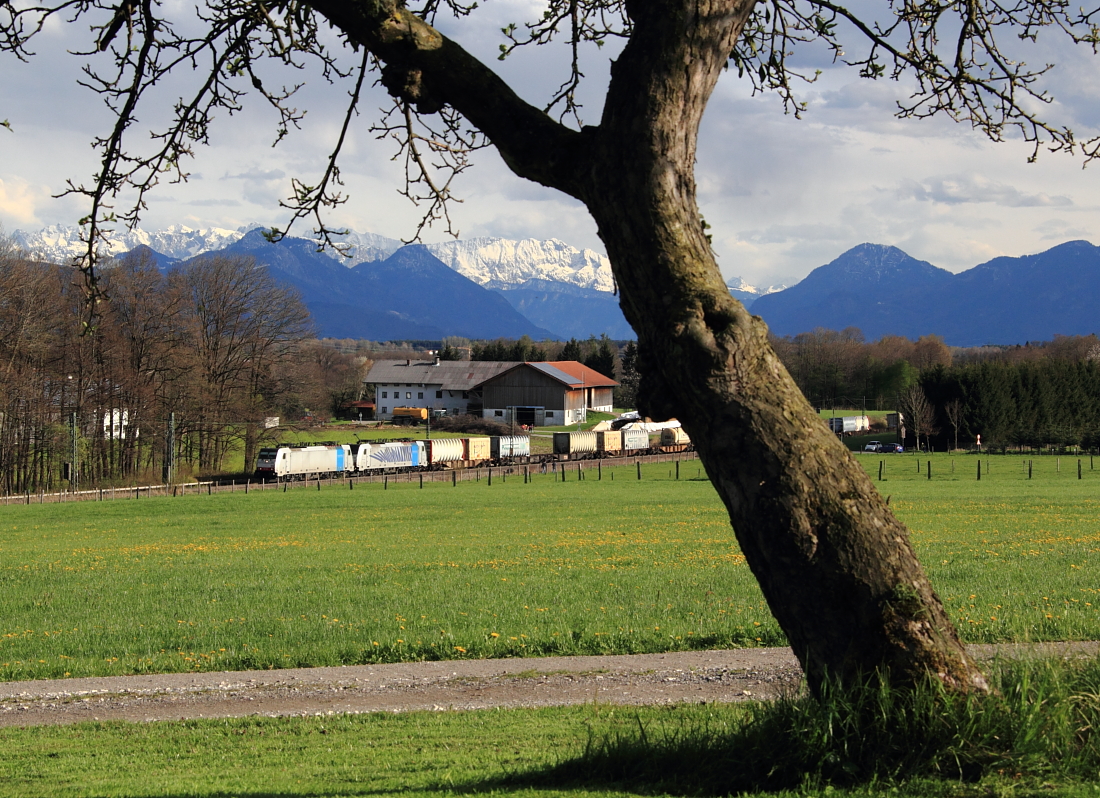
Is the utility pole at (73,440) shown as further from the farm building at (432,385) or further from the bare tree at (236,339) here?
the farm building at (432,385)

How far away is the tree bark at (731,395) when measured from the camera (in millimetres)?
4352

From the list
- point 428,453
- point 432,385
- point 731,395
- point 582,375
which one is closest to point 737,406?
point 731,395

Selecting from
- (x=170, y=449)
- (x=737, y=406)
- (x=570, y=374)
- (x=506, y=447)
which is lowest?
(x=506, y=447)

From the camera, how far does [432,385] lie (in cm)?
13388

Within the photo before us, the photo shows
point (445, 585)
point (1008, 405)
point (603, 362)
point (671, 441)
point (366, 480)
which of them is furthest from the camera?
Result: point (603, 362)

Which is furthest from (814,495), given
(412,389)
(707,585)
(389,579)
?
(412,389)

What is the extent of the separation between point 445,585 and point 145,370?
52232 millimetres

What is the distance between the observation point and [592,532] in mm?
27844

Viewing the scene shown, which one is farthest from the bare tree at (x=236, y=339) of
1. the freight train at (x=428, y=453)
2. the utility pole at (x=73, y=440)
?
the utility pole at (x=73, y=440)

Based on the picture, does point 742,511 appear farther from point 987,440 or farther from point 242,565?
point 987,440

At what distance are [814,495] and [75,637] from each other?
38.0 feet

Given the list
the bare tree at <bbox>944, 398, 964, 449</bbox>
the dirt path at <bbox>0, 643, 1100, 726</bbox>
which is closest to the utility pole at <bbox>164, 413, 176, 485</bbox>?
the dirt path at <bbox>0, 643, 1100, 726</bbox>

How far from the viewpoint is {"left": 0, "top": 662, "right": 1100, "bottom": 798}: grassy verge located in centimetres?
419

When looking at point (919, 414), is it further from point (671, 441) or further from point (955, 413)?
point (671, 441)
